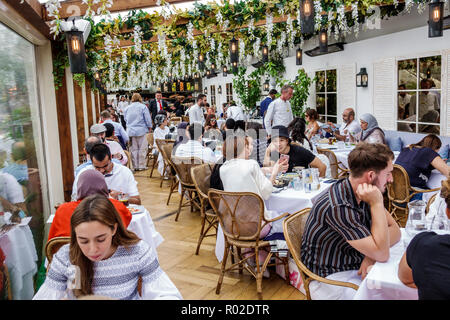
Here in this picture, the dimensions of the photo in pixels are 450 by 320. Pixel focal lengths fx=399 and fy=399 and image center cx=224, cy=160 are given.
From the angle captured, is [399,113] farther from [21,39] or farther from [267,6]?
[21,39]

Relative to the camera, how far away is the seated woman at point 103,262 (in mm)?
1690

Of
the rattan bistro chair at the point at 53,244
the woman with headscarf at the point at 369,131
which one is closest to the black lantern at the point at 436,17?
the woman with headscarf at the point at 369,131

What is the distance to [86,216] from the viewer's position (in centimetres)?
170

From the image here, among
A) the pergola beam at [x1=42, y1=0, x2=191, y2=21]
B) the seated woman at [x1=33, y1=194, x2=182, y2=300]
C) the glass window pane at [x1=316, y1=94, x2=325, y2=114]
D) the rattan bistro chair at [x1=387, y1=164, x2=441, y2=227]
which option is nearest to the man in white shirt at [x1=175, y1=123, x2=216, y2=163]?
the pergola beam at [x1=42, y1=0, x2=191, y2=21]

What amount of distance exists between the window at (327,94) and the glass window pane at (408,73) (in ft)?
7.35

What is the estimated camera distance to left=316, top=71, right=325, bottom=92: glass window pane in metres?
10.2

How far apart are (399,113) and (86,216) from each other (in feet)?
23.5

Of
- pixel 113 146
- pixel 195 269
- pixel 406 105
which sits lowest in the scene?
pixel 195 269

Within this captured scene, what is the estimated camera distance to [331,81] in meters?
9.77

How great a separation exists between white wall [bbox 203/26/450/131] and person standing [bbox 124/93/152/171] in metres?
4.56

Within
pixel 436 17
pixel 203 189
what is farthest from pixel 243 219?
pixel 436 17

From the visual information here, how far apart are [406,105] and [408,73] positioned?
0.58 meters

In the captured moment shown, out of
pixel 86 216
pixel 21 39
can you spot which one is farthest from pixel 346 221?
pixel 21 39

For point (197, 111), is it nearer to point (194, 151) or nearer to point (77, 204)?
point (194, 151)
